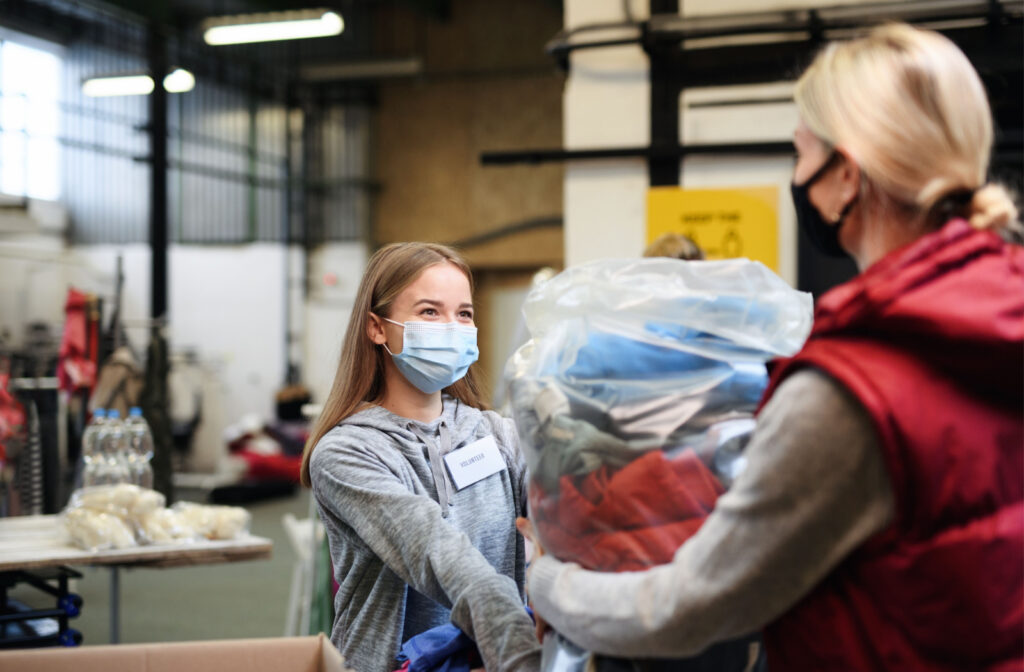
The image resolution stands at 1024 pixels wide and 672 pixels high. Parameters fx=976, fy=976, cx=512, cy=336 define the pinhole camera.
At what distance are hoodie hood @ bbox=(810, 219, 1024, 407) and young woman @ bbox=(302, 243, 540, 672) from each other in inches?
22.3

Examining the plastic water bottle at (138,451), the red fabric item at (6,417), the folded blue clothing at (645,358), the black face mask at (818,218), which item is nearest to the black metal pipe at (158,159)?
the red fabric item at (6,417)

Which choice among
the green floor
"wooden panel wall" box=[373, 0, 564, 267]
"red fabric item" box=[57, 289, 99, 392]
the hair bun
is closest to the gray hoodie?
the hair bun

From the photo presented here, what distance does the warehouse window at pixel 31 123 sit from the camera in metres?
9.25

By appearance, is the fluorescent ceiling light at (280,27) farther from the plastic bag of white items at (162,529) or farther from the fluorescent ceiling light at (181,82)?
the plastic bag of white items at (162,529)

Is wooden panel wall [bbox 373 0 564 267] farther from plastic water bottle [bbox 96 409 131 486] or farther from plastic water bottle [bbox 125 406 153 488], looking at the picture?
plastic water bottle [bbox 96 409 131 486]

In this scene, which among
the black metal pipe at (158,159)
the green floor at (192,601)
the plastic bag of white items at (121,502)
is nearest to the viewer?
the plastic bag of white items at (121,502)

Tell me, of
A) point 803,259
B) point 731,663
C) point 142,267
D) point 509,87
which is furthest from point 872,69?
point 142,267

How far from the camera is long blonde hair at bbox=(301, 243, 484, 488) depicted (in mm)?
1649

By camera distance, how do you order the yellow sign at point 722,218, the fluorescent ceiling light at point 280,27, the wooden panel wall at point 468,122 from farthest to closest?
the wooden panel wall at point 468,122 < the fluorescent ceiling light at point 280,27 < the yellow sign at point 722,218

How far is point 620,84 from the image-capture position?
5137mm

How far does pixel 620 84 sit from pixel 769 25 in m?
0.82

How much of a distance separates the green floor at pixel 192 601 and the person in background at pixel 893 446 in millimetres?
3871

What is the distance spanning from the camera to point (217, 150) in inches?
506

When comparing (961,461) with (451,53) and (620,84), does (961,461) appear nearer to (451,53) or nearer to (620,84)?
(620,84)
